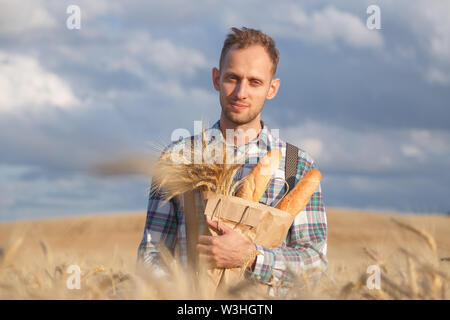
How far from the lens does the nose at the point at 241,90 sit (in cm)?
285

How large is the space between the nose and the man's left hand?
993 mm

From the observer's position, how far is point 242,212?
2.15 m

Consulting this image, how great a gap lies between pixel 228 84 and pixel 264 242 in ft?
3.61

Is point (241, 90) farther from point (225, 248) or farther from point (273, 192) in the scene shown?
point (225, 248)

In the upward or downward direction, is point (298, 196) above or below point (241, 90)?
below

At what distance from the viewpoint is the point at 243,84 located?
286cm

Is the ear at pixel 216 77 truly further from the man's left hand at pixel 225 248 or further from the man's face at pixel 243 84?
the man's left hand at pixel 225 248

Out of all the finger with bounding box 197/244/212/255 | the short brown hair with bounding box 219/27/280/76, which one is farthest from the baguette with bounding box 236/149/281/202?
the short brown hair with bounding box 219/27/280/76

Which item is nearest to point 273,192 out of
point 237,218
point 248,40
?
point 237,218

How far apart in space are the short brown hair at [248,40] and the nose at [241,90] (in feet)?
0.98

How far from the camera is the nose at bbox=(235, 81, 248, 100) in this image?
285 centimetres

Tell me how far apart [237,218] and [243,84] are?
104cm

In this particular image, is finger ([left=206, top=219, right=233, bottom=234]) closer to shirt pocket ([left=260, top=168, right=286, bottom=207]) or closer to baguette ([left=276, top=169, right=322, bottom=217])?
baguette ([left=276, top=169, right=322, bottom=217])

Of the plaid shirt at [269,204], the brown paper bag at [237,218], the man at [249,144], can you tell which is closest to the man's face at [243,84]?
the man at [249,144]
